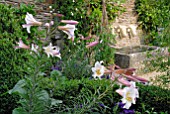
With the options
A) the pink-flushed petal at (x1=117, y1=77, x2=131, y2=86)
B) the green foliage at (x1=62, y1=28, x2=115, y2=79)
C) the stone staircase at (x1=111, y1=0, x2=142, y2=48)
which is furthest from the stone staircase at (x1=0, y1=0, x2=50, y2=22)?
the pink-flushed petal at (x1=117, y1=77, x2=131, y2=86)

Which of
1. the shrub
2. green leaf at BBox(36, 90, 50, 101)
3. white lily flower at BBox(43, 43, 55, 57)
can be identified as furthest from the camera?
the shrub

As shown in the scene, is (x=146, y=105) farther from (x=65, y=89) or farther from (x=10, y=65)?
(x=10, y=65)

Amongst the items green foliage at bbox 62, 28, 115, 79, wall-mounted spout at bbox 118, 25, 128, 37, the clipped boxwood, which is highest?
the clipped boxwood

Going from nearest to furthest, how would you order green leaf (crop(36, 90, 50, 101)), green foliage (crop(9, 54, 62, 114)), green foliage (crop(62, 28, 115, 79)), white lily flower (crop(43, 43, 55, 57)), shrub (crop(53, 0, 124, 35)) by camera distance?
white lily flower (crop(43, 43, 55, 57)), green foliage (crop(9, 54, 62, 114)), green leaf (crop(36, 90, 50, 101)), green foliage (crop(62, 28, 115, 79)), shrub (crop(53, 0, 124, 35))

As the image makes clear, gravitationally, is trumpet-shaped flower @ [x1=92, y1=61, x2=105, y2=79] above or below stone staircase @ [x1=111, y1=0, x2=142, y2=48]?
above

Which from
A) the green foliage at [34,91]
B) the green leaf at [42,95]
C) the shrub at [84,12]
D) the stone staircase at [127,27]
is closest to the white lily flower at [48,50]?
the green foliage at [34,91]

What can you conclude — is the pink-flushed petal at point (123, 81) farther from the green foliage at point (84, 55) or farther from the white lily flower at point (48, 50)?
the green foliage at point (84, 55)

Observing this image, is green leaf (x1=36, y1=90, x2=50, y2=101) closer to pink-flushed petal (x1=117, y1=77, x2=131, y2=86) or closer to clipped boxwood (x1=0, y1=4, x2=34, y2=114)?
pink-flushed petal (x1=117, y1=77, x2=131, y2=86)

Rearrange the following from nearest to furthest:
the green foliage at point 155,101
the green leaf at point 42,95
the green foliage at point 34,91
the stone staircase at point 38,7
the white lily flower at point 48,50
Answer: the white lily flower at point 48,50 < the green foliage at point 34,91 < the green leaf at point 42,95 < the green foliage at point 155,101 < the stone staircase at point 38,7

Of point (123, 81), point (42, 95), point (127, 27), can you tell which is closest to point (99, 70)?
point (123, 81)

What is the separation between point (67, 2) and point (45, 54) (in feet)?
13.5

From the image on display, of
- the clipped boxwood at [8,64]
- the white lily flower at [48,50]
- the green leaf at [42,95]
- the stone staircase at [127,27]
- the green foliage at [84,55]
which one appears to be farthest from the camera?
the stone staircase at [127,27]

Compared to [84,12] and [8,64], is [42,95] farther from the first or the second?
[84,12]

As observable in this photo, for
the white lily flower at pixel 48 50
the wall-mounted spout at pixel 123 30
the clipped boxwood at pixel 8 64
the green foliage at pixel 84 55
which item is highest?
the white lily flower at pixel 48 50
